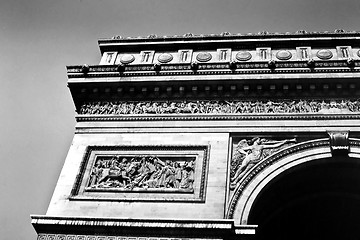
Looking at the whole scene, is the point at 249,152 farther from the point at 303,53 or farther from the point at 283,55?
the point at 303,53

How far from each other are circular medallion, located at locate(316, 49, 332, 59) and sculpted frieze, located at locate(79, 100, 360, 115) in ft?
6.58

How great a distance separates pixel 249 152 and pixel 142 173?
3000 mm

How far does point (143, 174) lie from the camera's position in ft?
51.6

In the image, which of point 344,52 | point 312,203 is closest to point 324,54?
point 344,52

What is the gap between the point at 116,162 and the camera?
16188mm

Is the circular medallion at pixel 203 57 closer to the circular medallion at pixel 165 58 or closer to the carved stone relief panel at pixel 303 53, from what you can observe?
the circular medallion at pixel 165 58

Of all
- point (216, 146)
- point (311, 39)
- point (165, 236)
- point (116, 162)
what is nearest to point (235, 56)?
point (311, 39)

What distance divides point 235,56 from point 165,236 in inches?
275

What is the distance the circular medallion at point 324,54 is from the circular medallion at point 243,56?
85.0 inches

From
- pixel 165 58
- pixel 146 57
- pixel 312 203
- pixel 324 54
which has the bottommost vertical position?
pixel 312 203

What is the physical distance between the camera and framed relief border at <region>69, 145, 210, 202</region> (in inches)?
596

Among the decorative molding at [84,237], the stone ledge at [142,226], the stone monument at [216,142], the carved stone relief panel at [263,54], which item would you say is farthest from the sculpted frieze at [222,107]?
the decorative molding at [84,237]

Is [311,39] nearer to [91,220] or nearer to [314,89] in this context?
[314,89]

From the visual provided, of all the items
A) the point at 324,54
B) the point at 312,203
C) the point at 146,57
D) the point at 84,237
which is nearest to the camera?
the point at 84,237
